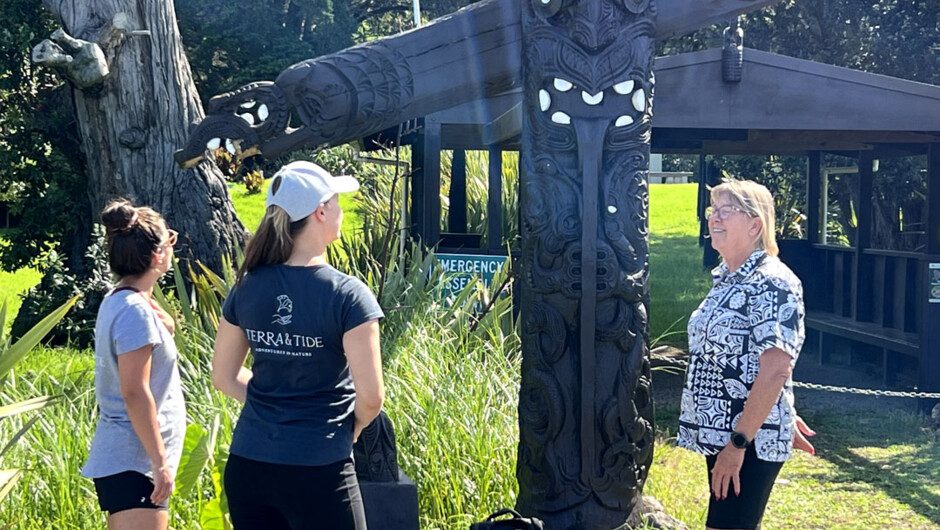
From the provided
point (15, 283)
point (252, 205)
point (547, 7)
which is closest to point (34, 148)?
point (15, 283)

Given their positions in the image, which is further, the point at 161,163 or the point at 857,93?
the point at 161,163

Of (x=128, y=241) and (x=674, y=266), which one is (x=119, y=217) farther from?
(x=674, y=266)

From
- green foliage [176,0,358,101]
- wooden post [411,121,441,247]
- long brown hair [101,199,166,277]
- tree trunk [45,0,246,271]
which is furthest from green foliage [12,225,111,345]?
green foliage [176,0,358,101]

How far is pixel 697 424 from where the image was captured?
11.7 feet

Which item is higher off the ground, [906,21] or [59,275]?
[906,21]

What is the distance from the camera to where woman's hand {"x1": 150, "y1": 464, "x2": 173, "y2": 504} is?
11.1 ft

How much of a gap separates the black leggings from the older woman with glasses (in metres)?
1.32

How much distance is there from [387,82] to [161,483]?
2.41m

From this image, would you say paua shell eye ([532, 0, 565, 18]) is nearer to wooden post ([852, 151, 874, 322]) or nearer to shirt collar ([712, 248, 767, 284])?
shirt collar ([712, 248, 767, 284])

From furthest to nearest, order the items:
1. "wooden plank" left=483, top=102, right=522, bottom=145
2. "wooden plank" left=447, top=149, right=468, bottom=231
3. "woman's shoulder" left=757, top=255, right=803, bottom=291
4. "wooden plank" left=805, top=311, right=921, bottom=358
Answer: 1. "wooden plank" left=447, top=149, right=468, bottom=231
2. "wooden plank" left=805, top=311, right=921, bottom=358
3. "wooden plank" left=483, top=102, right=522, bottom=145
4. "woman's shoulder" left=757, top=255, right=803, bottom=291

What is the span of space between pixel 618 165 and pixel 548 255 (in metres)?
0.49

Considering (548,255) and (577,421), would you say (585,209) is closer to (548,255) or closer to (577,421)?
(548,255)

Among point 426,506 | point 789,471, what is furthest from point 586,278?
point 789,471

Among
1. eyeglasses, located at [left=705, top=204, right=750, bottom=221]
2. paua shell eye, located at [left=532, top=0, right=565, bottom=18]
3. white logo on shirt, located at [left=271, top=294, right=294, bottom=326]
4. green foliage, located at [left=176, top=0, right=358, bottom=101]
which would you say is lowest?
white logo on shirt, located at [left=271, top=294, right=294, bottom=326]
